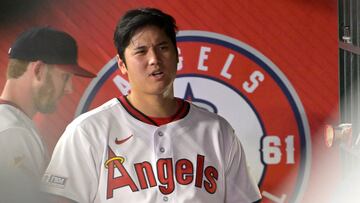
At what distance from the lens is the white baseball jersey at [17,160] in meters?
1.01

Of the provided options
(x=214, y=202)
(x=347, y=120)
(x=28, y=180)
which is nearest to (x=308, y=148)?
(x=347, y=120)

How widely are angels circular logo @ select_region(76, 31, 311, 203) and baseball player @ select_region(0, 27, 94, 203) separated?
80 millimetres

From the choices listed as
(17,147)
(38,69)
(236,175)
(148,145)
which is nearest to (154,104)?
(148,145)

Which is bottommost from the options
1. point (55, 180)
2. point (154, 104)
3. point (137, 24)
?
point (55, 180)

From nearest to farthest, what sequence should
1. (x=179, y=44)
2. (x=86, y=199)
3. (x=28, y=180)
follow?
(x=86, y=199) → (x=28, y=180) → (x=179, y=44)

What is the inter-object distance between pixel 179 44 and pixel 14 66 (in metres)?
0.38

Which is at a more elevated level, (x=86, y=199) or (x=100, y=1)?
(x=100, y=1)

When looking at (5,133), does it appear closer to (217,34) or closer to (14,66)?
(14,66)

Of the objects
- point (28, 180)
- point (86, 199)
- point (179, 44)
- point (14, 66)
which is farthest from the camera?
point (179, 44)

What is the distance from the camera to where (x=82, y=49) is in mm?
1269

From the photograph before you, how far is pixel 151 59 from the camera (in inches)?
31.6

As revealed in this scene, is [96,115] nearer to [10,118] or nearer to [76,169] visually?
[76,169]

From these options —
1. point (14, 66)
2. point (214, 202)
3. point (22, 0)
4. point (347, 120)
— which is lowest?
point (214, 202)

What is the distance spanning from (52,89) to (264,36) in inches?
19.9
